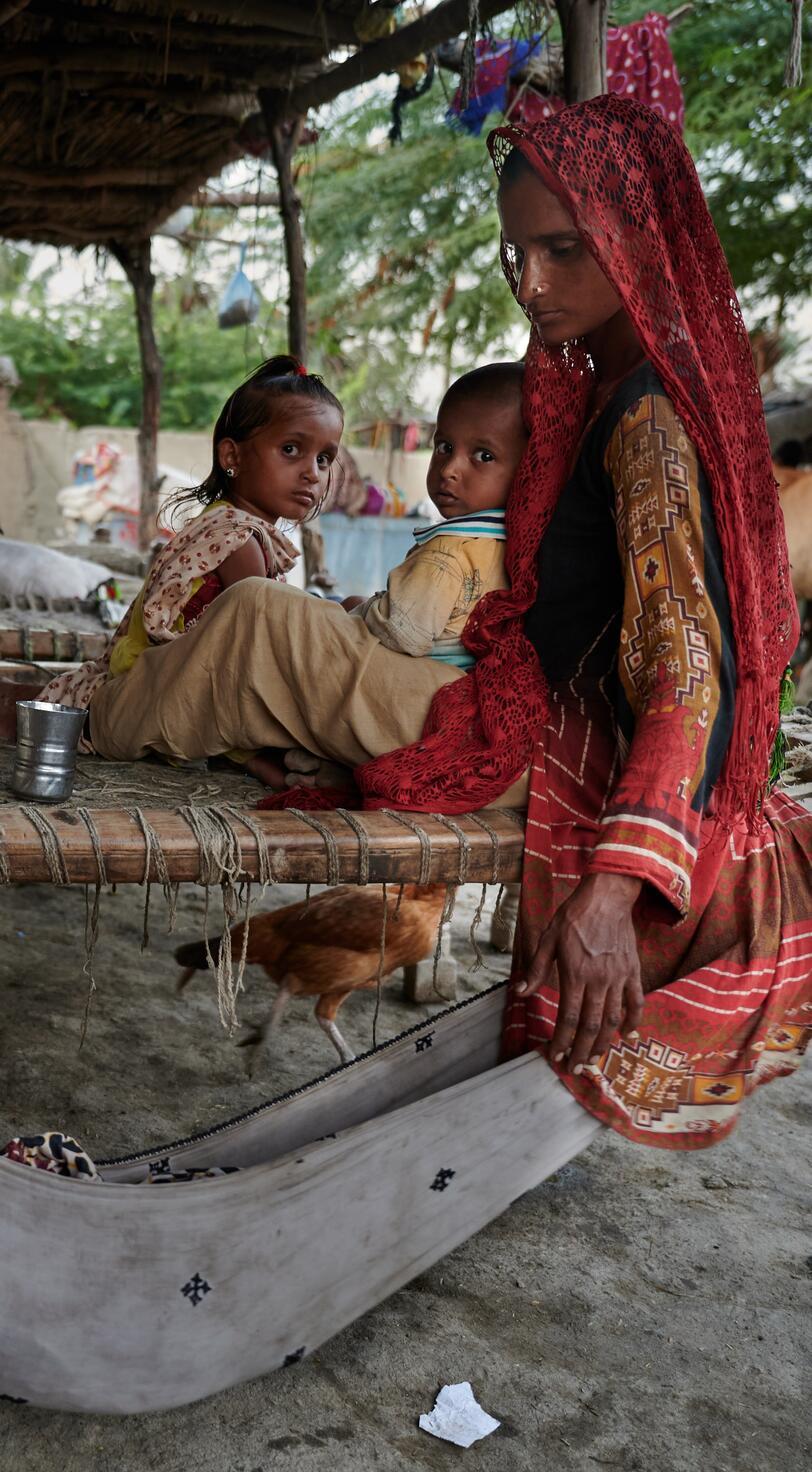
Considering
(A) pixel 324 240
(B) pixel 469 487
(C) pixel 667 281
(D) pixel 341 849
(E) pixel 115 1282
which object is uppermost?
(A) pixel 324 240

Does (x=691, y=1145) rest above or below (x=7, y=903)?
above

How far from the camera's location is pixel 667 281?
67.3 inches

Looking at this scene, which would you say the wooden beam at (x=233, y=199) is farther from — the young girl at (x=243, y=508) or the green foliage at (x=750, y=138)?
the young girl at (x=243, y=508)

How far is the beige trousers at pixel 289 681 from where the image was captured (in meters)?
2.03

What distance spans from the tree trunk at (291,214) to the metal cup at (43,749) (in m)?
3.90

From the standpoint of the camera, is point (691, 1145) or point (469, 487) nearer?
point (691, 1145)

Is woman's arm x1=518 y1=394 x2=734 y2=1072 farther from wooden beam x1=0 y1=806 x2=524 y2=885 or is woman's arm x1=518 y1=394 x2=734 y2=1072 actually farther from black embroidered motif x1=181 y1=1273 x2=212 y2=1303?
black embroidered motif x1=181 y1=1273 x2=212 y2=1303

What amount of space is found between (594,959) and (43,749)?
0.97 m

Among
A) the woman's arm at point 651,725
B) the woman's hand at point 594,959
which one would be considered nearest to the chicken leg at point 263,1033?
the woman's arm at point 651,725

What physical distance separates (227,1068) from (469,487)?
5.22 ft

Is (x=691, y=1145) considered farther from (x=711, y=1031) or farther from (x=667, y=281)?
(x=667, y=281)

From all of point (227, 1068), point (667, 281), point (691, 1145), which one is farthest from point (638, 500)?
point (227, 1068)

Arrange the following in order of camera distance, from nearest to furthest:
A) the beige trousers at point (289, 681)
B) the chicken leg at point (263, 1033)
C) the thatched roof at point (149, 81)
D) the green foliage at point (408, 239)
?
the beige trousers at point (289, 681) < the chicken leg at point (263, 1033) < the thatched roof at point (149, 81) < the green foliage at point (408, 239)

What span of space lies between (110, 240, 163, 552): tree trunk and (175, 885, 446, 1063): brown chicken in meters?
6.15
